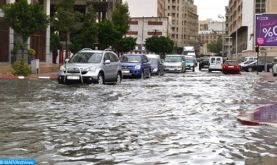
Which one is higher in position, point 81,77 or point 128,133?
point 81,77

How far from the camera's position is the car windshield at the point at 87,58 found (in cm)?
2659

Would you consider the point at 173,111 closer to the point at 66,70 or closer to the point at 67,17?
the point at 66,70

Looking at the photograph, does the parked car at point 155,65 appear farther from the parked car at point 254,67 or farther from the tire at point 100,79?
the parked car at point 254,67

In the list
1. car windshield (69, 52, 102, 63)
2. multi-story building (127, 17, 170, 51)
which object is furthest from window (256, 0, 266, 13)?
car windshield (69, 52, 102, 63)

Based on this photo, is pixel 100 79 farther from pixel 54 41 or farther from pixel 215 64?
pixel 215 64

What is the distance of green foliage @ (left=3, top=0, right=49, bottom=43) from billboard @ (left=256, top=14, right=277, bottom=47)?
3469cm

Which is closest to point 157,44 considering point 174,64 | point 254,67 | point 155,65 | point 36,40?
point 254,67

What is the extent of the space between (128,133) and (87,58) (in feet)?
53.2

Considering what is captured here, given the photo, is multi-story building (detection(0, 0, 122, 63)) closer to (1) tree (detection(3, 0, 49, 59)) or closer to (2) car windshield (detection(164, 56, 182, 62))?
(1) tree (detection(3, 0, 49, 59))

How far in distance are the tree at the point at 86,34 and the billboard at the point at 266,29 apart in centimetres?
2205

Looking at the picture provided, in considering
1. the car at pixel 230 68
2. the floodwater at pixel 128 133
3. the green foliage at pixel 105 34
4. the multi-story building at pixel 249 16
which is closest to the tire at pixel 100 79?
the floodwater at pixel 128 133

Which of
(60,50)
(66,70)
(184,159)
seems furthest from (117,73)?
(60,50)

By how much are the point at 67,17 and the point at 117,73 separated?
741 inches

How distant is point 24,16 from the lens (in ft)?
119
